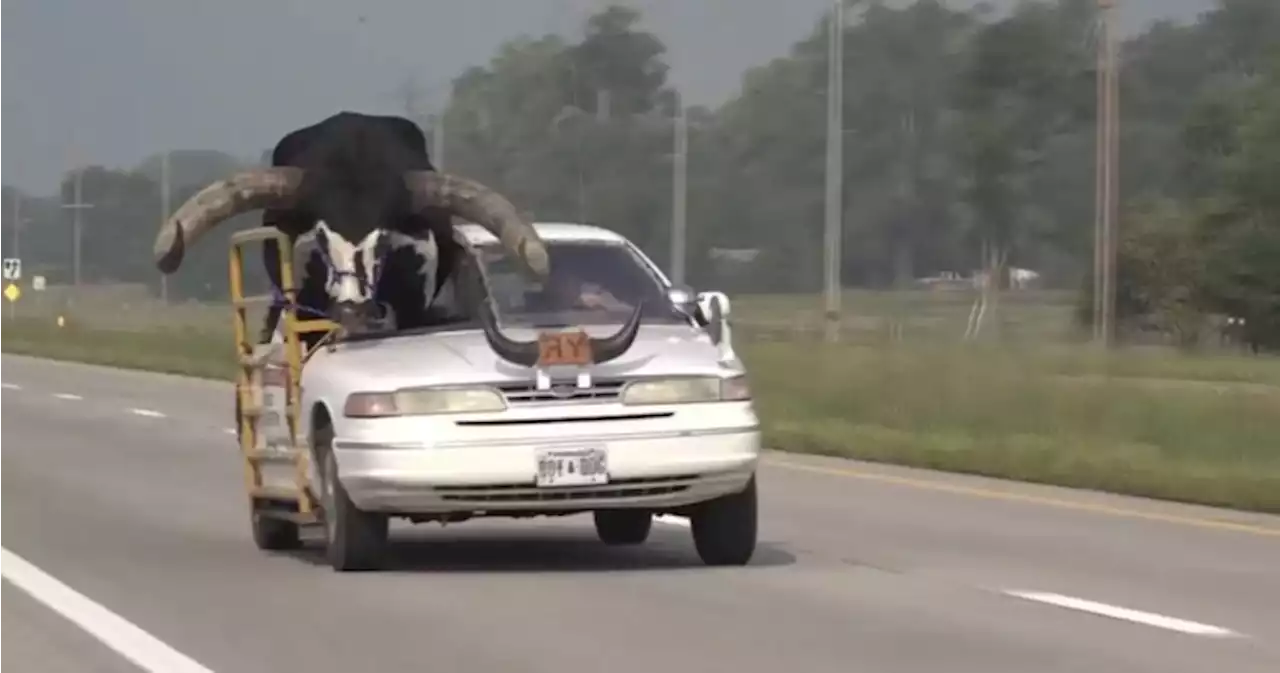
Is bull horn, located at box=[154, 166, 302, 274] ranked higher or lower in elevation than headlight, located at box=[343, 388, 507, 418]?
higher

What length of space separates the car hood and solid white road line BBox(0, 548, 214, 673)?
5.56 ft

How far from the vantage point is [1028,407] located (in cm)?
3084

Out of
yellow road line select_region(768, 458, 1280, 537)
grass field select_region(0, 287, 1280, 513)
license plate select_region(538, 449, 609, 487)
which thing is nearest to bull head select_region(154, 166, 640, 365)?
license plate select_region(538, 449, 609, 487)

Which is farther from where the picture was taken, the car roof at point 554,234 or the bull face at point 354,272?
the car roof at point 554,234

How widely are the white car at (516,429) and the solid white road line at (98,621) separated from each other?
1.42 meters

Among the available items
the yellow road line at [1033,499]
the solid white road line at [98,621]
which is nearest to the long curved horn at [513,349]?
the solid white road line at [98,621]

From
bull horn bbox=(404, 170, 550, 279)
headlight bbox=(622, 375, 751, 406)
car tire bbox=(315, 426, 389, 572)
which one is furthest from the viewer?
bull horn bbox=(404, 170, 550, 279)

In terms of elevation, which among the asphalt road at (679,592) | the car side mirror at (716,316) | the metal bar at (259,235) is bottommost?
the asphalt road at (679,592)

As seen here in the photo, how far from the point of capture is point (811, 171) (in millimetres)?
79562

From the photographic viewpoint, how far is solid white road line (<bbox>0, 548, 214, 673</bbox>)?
11552 millimetres

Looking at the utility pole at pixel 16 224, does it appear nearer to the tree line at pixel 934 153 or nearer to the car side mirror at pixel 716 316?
the tree line at pixel 934 153

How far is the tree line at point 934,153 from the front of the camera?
67.0 meters

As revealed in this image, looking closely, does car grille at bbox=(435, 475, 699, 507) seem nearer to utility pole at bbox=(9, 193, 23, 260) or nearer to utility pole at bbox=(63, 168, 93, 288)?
utility pole at bbox=(63, 168, 93, 288)

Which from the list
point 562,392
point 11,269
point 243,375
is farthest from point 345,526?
point 11,269
